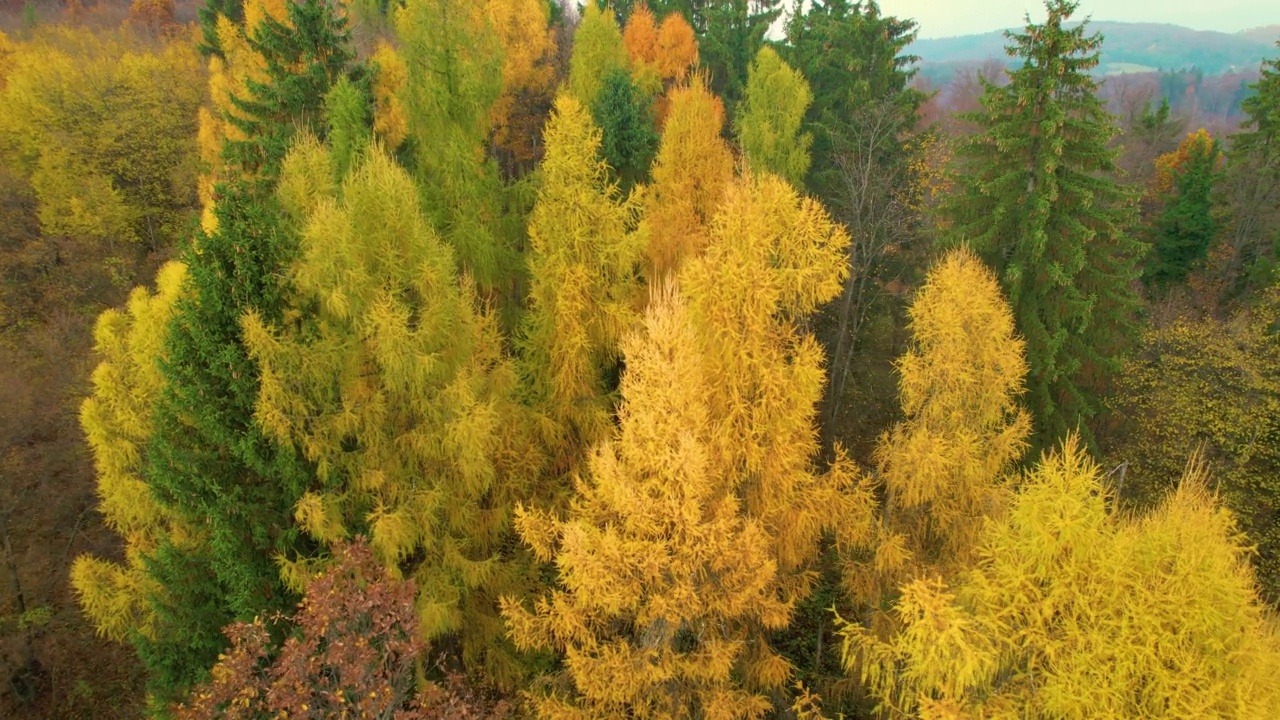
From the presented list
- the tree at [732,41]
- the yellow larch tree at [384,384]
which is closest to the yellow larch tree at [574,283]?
the yellow larch tree at [384,384]

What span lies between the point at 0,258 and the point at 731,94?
31606 millimetres

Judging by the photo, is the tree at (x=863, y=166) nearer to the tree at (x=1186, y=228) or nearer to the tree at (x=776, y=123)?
the tree at (x=776, y=123)

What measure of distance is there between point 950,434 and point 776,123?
13.8 meters

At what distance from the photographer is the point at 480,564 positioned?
1175 cm

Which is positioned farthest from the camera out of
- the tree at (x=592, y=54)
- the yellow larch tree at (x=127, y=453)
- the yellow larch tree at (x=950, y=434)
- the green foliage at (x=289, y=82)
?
the tree at (x=592, y=54)

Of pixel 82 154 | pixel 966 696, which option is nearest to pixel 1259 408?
pixel 966 696

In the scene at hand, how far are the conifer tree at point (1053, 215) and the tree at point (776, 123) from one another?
582cm

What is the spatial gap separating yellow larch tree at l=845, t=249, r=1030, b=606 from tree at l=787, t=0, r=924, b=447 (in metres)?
7.51

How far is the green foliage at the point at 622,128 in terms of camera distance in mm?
19469

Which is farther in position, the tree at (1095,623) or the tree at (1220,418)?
the tree at (1220,418)

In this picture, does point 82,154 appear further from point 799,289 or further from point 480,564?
point 799,289

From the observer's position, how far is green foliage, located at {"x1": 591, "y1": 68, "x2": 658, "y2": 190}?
63.9ft

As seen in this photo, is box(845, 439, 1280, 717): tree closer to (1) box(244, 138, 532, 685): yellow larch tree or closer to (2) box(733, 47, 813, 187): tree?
(1) box(244, 138, 532, 685): yellow larch tree

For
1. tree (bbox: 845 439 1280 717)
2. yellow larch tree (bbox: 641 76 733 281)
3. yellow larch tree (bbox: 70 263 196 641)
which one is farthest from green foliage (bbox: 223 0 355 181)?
tree (bbox: 845 439 1280 717)
